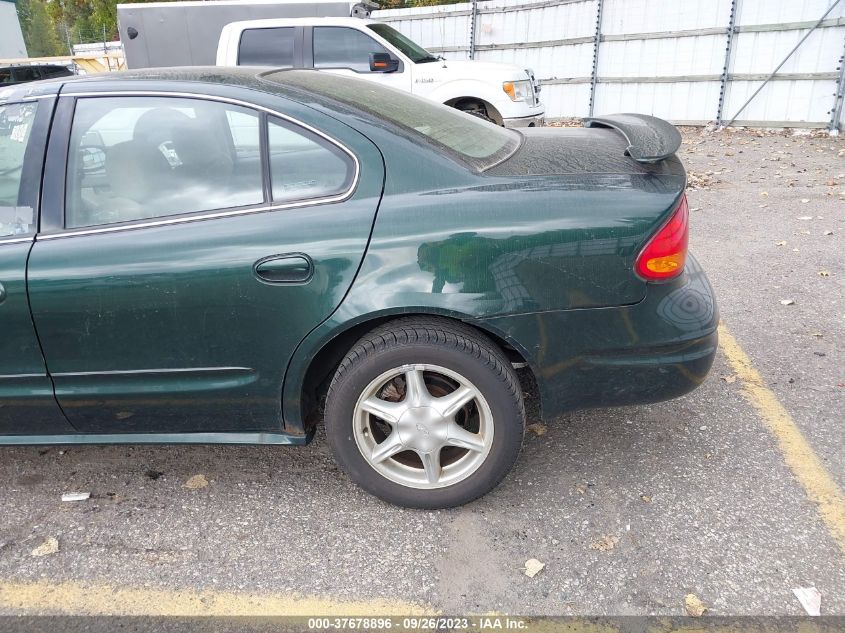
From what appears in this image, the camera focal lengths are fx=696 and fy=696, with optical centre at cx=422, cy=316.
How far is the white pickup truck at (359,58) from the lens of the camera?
331 inches

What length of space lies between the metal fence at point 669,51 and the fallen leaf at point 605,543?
10.4m

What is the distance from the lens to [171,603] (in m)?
2.34

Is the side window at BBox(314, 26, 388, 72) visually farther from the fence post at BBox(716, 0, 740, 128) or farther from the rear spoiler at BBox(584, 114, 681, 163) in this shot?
the fence post at BBox(716, 0, 740, 128)

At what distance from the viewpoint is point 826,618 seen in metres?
2.17

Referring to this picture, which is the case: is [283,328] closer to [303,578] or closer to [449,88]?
[303,578]

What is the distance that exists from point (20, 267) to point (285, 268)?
3.22ft

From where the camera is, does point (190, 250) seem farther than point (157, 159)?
No

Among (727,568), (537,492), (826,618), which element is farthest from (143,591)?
(826,618)

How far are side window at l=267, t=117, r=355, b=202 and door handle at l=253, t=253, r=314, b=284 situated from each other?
231 millimetres

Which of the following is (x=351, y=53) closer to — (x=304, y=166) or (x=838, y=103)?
(x=304, y=166)

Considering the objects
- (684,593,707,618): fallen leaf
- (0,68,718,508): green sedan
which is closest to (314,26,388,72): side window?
(0,68,718,508): green sedan

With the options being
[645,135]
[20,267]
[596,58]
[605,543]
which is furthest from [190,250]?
[596,58]

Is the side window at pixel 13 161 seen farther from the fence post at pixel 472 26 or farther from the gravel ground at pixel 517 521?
the fence post at pixel 472 26

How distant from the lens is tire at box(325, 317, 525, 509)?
250 centimetres
